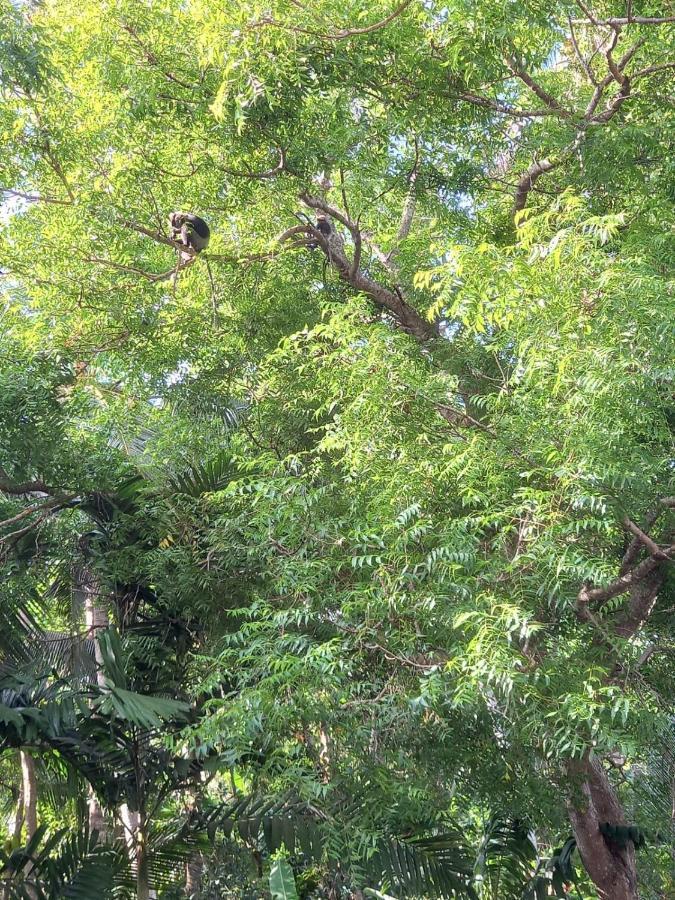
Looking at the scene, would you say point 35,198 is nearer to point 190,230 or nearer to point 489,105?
point 190,230

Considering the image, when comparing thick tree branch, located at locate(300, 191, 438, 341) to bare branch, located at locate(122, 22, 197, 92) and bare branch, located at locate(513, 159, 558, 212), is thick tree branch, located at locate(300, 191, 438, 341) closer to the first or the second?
bare branch, located at locate(513, 159, 558, 212)

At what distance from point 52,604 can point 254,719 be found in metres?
3.43

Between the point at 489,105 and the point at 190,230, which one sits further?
the point at 190,230

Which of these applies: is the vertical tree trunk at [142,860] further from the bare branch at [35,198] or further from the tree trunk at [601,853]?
the bare branch at [35,198]

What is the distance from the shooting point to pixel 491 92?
20.0 ft

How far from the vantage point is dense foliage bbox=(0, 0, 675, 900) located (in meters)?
4.16

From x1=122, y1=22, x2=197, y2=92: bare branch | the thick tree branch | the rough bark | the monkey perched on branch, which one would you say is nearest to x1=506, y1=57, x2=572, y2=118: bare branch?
the thick tree branch

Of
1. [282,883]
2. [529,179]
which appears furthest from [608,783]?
[529,179]

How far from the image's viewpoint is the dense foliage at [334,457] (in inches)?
164

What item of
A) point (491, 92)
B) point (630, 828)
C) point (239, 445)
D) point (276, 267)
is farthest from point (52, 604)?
point (491, 92)

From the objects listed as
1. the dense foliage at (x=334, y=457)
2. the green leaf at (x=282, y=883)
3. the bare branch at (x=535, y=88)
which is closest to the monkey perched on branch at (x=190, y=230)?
the dense foliage at (x=334, y=457)

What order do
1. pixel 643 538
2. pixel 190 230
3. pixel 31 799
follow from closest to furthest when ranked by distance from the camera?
pixel 643 538 → pixel 190 230 → pixel 31 799

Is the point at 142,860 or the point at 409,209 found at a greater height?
the point at 409,209

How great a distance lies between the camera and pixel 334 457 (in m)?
6.29
